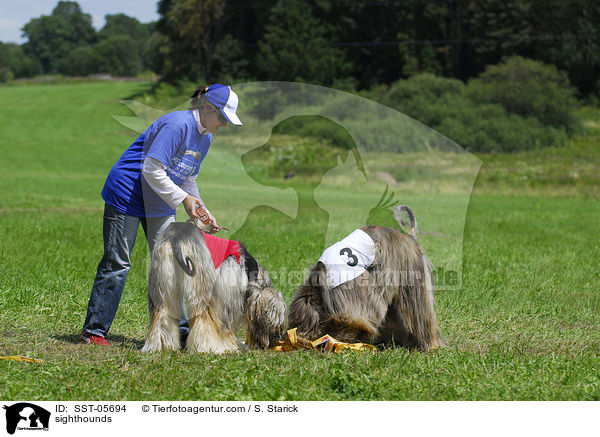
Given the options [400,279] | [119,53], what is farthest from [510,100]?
[119,53]

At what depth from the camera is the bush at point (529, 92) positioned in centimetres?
3812

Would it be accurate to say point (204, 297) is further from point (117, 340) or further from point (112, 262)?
point (117, 340)

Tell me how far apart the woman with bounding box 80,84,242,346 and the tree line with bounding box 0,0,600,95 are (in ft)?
134

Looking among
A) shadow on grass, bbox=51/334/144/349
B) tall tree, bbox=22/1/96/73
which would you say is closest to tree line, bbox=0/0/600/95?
tall tree, bbox=22/1/96/73

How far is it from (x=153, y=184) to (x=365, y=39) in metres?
53.7

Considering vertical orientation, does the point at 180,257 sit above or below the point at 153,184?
below

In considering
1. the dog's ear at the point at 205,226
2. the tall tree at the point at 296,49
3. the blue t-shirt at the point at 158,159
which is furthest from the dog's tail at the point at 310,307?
the tall tree at the point at 296,49

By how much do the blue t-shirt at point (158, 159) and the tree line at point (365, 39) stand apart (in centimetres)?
4070

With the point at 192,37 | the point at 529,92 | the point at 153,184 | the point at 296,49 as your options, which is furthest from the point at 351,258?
the point at 192,37

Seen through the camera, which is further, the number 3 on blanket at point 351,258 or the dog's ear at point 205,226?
the number 3 on blanket at point 351,258

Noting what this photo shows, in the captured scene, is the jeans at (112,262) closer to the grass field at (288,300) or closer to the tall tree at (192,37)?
the grass field at (288,300)

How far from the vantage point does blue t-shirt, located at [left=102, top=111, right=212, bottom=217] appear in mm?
4758

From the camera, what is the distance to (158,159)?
15.4 feet
